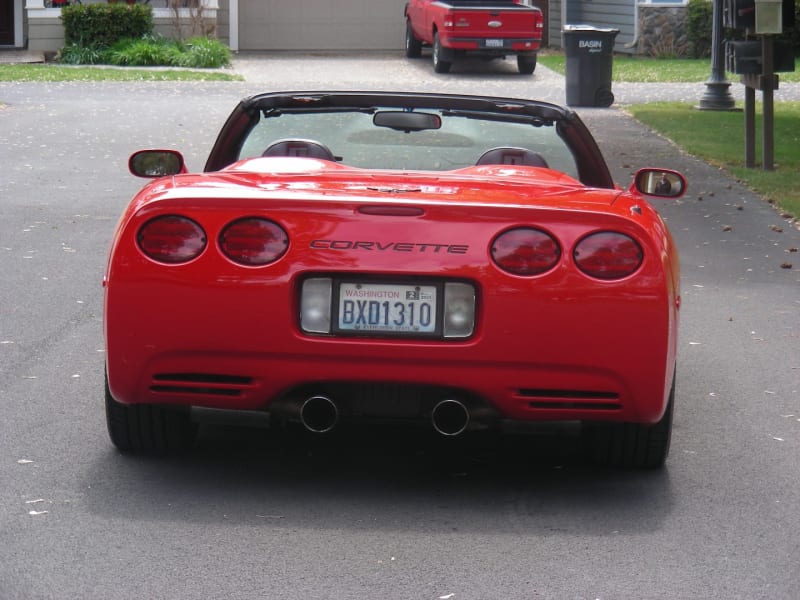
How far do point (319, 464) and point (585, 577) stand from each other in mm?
1447

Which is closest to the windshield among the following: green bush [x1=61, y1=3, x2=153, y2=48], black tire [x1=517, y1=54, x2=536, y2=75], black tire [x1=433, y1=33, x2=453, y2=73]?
black tire [x1=517, y1=54, x2=536, y2=75]

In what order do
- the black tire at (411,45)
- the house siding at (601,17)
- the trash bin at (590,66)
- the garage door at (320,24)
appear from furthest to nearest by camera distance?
the garage door at (320,24), the house siding at (601,17), the black tire at (411,45), the trash bin at (590,66)

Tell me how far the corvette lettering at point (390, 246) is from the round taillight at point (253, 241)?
0.13 meters

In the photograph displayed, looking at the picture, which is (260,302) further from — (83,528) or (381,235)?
(83,528)

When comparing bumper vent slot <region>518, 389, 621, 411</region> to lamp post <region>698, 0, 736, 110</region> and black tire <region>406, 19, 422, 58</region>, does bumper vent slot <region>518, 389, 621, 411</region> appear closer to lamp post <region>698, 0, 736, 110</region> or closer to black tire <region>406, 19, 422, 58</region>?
lamp post <region>698, 0, 736, 110</region>

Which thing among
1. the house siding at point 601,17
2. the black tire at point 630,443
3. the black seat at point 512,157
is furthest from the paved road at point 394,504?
the house siding at point 601,17

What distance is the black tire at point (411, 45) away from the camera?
34.5 meters

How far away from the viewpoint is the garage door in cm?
3706

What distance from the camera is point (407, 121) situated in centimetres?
600

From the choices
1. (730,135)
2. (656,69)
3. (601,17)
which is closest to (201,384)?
A: (730,135)

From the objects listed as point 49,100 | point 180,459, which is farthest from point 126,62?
point 180,459

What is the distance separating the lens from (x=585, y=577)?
441cm

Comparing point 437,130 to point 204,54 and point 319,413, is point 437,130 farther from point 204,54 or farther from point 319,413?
point 204,54

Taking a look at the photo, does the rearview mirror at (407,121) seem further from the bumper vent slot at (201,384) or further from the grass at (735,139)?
the grass at (735,139)
